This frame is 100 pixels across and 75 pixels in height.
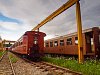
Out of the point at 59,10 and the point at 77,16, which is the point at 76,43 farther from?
the point at 59,10

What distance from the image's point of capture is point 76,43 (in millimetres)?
16578

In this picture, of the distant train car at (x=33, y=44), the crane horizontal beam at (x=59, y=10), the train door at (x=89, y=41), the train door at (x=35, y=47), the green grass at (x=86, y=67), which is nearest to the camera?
the green grass at (x=86, y=67)

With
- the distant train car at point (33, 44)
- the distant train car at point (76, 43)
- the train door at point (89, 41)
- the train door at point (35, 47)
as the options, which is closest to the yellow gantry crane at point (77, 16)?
the distant train car at point (76, 43)

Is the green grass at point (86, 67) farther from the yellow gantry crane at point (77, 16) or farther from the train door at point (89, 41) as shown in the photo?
the train door at point (89, 41)

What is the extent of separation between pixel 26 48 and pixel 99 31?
24.0ft

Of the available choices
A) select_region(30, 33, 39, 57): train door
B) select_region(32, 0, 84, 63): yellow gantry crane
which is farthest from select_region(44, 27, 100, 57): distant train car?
select_region(30, 33, 39, 57): train door

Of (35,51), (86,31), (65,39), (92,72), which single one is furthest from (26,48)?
(92,72)

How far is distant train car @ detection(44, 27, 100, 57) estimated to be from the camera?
1453 cm

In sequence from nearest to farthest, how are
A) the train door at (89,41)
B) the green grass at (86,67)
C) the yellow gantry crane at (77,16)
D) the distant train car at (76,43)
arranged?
1. the green grass at (86,67)
2. the yellow gantry crane at (77,16)
3. the distant train car at (76,43)
4. the train door at (89,41)

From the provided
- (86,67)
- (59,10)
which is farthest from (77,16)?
(86,67)

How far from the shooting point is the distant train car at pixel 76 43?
14531mm

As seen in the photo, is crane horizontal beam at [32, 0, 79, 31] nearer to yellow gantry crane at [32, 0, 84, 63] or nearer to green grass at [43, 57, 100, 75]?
yellow gantry crane at [32, 0, 84, 63]

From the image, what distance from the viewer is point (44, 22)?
23891mm

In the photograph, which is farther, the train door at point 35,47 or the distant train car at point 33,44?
the train door at point 35,47
